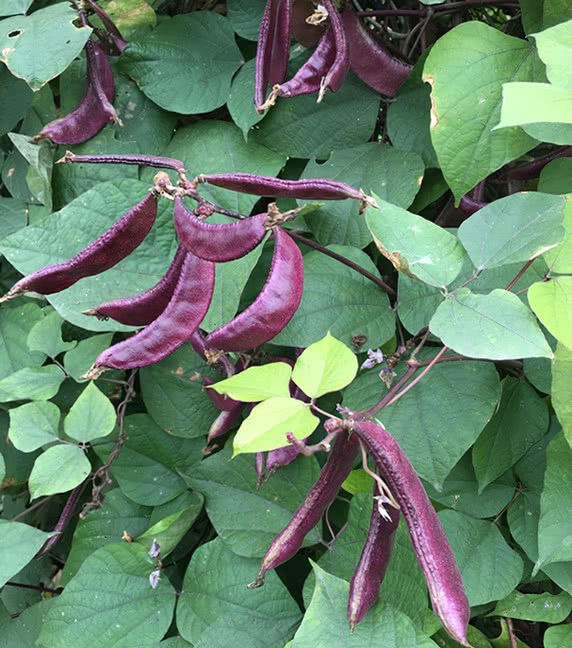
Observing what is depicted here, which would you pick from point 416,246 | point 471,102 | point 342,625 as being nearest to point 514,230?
point 416,246

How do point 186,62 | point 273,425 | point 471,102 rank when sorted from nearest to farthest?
point 273,425
point 471,102
point 186,62

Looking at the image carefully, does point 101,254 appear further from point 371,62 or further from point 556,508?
point 556,508

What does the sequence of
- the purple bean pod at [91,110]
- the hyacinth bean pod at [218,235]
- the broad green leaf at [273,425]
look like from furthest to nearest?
the purple bean pod at [91,110]
the hyacinth bean pod at [218,235]
the broad green leaf at [273,425]

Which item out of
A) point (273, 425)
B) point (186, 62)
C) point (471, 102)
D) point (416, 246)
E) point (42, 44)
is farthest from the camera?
point (186, 62)

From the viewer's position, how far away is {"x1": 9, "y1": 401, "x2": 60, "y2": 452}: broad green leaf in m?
1.02

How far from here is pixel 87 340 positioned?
1073 mm

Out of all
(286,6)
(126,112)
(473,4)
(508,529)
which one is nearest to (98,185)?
(126,112)

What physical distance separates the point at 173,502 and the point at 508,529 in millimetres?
483

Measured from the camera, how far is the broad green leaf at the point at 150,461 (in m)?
1.06

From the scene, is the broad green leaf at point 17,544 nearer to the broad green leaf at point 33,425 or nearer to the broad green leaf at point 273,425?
A: the broad green leaf at point 33,425

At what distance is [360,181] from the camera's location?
38.5 inches

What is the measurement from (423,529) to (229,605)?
0.42m

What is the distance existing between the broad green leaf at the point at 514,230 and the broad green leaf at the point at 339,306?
21 centimetres

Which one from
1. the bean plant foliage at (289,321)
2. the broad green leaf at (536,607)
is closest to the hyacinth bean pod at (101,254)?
the bean plant foliage at (289,321)
